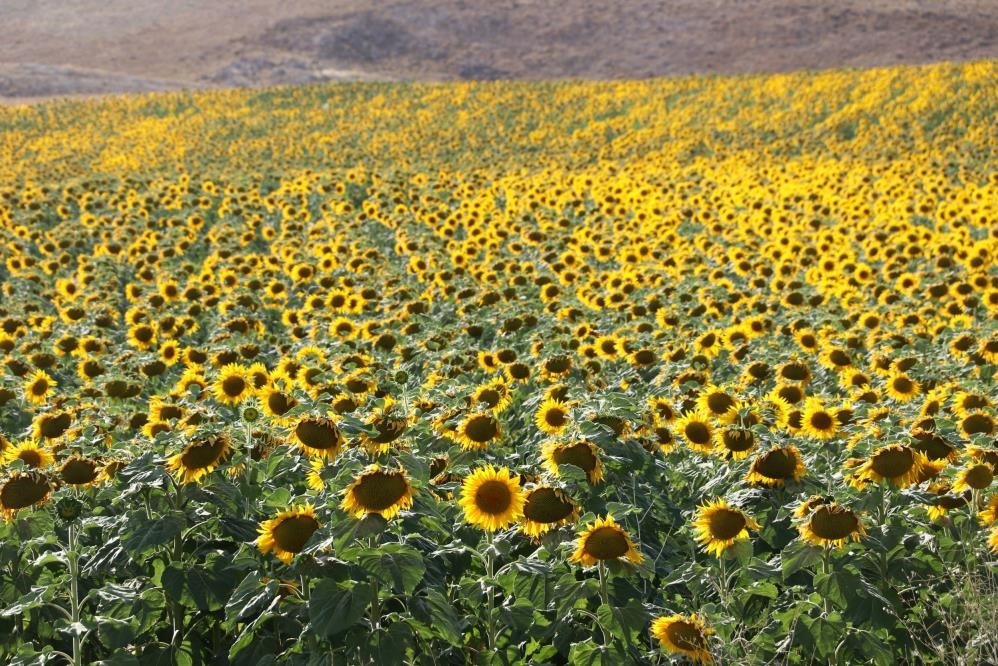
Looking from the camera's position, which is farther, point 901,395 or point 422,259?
point 422,259

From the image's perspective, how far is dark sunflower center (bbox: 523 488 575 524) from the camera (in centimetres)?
361

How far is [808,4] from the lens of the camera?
67938 millimetres

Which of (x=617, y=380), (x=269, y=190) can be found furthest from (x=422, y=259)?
(x=269, y=190)

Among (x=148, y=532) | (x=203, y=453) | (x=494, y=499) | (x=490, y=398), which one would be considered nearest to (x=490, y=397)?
(x=490, y=398)

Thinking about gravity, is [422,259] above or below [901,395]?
below

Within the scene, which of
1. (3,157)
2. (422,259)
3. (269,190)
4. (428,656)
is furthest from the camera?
(3,157)

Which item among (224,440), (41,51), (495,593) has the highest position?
(224,440)

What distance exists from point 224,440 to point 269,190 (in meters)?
16.5

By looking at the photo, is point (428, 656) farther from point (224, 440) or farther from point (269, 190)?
point (269, 190)

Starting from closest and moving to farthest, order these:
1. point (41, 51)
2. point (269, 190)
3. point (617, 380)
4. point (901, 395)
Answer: point (901, 395) < point (617, 380) < point (269, 190) < point (41, 51)

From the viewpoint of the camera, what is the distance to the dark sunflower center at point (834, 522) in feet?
11.3

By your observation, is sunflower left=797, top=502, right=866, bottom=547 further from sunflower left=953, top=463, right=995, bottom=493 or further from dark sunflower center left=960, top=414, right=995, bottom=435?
dark sunflower center left=960, top=414, right=995, bottom=435

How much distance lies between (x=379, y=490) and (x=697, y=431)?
2431 mm

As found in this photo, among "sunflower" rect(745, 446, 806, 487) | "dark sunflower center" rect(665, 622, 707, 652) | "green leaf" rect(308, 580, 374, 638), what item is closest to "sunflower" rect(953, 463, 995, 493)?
"sunflower" rect(745, 446, 806, 487)
